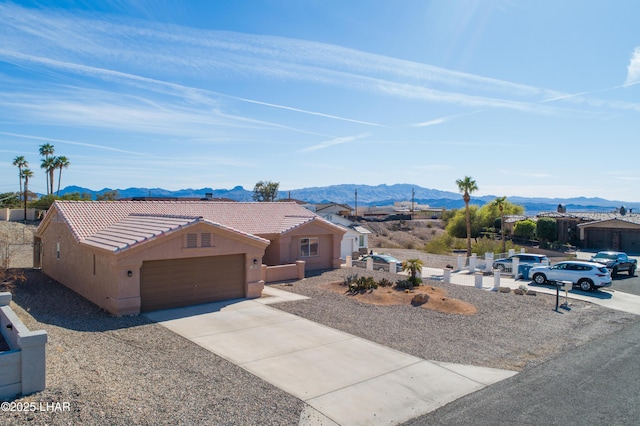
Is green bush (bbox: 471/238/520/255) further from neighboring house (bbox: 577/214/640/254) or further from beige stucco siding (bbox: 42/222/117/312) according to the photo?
beige stucco siding (bbox: 42/222/117/312)

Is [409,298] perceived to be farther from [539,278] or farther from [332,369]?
[539,278]

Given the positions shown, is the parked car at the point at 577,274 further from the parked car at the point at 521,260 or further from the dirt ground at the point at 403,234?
the dirt ground at the point at 403,234

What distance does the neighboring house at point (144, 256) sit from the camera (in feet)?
55.3

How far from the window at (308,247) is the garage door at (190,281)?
8.94 m

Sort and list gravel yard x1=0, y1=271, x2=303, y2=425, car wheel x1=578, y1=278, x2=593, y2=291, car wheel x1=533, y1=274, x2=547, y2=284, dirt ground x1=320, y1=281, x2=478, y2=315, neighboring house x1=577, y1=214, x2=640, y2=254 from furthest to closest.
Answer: neighboring house x1=577, y1=214, x2=640, y2=254 < car wheel x1=533, y1=274, x2=547, y2=284 < car wheel x1=578, y1=278, x2=593, y2=291 < dirt ground x1=320, y1=281, x2=478, y2=315 < gravel yard x1=0, y1=271, x2=303, y2=425

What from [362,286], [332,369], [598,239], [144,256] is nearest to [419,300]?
[362,286]

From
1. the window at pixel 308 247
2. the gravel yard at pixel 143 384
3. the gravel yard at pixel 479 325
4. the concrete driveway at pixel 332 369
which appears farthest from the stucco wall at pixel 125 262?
the window at pixel 308 247

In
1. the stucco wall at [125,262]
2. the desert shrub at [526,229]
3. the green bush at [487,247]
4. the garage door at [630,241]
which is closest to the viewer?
the stucco wall at [125,262]

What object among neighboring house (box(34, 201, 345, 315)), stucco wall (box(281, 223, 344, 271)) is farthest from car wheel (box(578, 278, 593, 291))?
neighboring house (box(34, 201, 345, 315))

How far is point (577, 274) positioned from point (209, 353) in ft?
70.1

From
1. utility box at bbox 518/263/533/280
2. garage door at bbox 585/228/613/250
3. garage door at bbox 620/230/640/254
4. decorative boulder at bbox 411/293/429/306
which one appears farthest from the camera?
garage door at bbox 585/228/613/250

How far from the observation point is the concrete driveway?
9.54m

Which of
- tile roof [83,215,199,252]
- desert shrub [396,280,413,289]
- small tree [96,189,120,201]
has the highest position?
small tree [96,189,120,201]

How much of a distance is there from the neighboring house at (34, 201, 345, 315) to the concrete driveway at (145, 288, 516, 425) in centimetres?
148
